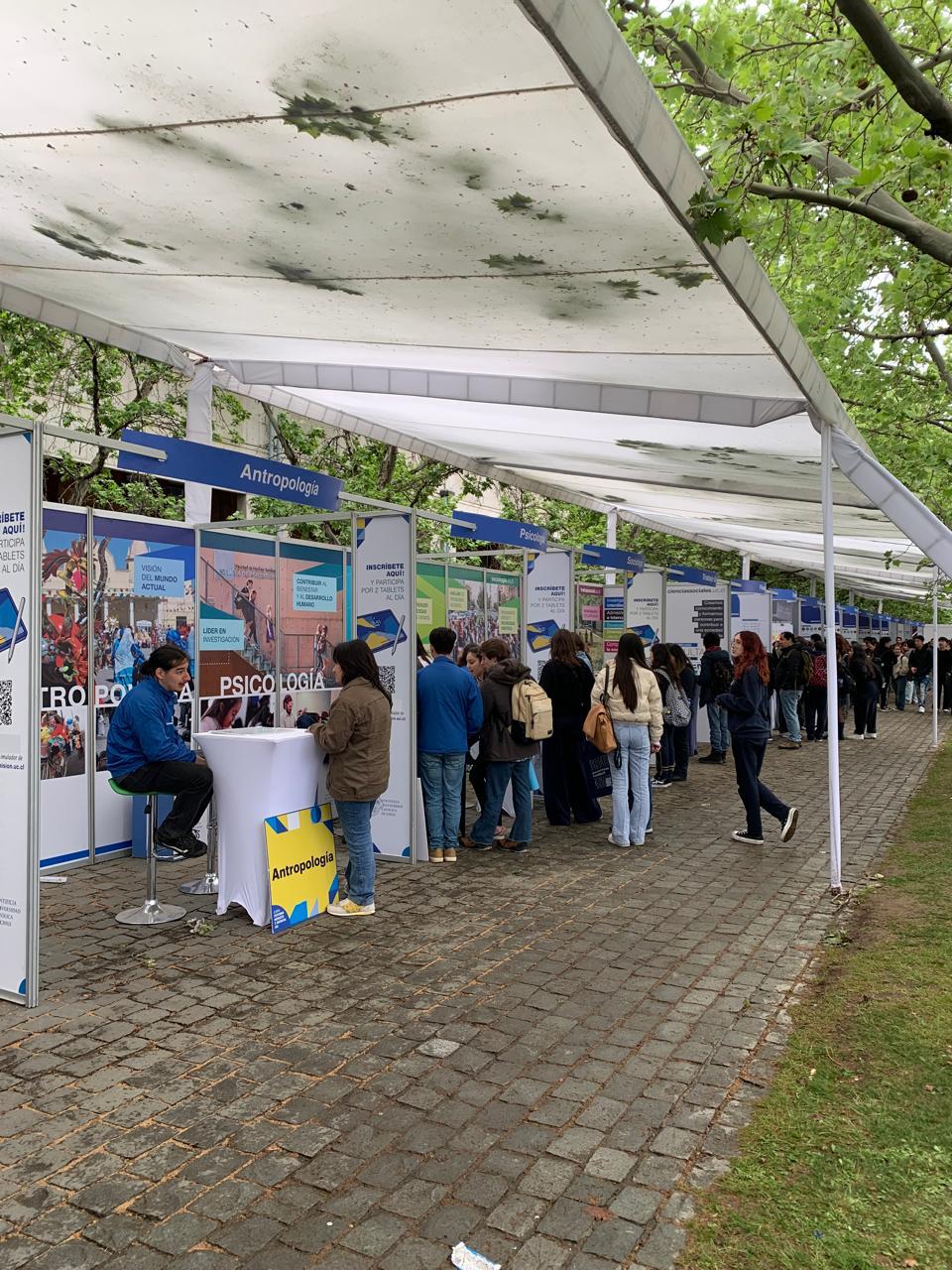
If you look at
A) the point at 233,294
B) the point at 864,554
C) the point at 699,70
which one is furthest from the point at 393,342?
the point at 864,554

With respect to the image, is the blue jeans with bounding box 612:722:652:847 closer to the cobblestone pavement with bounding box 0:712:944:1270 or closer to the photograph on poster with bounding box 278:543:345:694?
the cobblestone pavement with bounding box 0:712:944:1270

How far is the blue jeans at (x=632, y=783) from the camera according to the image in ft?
28.8

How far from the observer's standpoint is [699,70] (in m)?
8.55

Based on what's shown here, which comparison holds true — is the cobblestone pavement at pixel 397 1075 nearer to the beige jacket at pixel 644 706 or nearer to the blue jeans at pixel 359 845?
the blue jeans at pixel 359 845

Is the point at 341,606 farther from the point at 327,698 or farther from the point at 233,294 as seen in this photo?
the point at 233,294

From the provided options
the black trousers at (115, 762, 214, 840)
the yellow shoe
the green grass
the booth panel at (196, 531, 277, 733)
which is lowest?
the green grass

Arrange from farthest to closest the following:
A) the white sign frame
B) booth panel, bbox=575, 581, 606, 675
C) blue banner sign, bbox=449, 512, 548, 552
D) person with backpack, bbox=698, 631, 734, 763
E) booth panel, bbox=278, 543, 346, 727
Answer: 1. booth panel, bbox=575, 581, 606, 675
2. person with backpack, bbox=698, 631, 734, 763
3. blue banner sign, bbox=449, 512, 548, 552
4. booth panel, bbox=278, 543, 346, 727
5. the white sign frame

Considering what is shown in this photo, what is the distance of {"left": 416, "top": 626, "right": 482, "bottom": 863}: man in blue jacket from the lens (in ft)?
26.2

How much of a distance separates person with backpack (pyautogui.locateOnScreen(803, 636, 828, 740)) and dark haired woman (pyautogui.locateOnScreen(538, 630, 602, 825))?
868cm

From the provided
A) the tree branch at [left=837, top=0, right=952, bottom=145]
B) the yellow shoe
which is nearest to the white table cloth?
the yellow shoe

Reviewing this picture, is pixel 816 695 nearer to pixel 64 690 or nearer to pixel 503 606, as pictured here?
pixel 503 606

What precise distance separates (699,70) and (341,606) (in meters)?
5.96

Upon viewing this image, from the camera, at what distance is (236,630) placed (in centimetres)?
909

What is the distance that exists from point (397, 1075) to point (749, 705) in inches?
215
